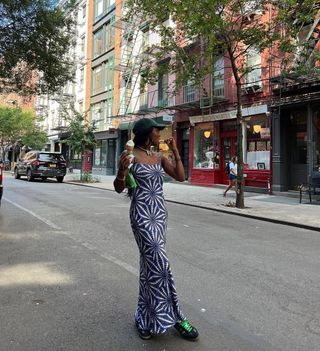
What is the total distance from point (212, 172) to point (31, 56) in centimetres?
1249

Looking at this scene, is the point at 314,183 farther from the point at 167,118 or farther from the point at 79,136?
the point at 79,136

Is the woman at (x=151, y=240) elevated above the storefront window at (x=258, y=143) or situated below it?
below

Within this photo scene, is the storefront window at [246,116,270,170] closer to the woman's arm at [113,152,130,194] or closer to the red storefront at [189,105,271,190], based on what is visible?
the red storefront at [189,105,271,190]

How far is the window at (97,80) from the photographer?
3731cm

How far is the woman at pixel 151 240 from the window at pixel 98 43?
35.1 metres

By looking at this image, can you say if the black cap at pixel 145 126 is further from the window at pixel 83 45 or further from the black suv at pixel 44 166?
the window at pixel 83 45

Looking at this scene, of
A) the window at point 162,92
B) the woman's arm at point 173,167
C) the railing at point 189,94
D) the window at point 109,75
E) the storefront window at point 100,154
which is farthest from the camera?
the storefront window at point 100,154

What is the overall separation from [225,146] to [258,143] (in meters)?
2.65

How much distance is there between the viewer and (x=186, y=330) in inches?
146

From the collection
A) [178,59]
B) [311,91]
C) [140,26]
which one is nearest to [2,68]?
[178,59]

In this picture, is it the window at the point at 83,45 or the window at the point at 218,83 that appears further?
the window at the point at 83,45

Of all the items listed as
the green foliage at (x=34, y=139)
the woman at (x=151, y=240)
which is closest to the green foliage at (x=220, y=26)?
the woman at (x=151, y=240)

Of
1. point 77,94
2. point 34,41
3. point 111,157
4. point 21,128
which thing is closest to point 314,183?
point 34,41

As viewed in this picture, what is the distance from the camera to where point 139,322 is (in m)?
3.82
